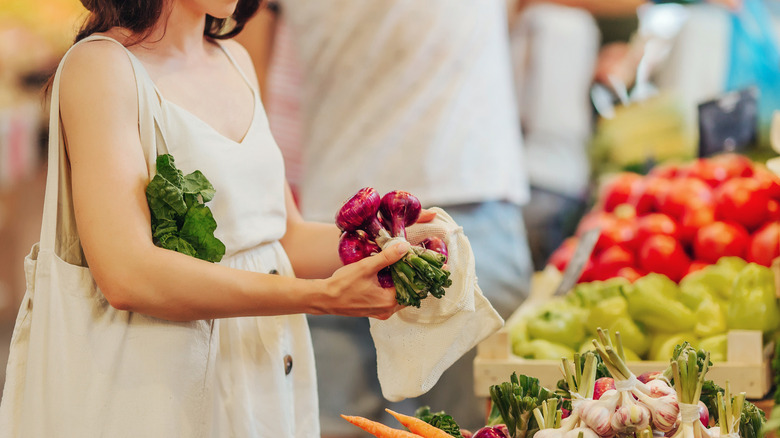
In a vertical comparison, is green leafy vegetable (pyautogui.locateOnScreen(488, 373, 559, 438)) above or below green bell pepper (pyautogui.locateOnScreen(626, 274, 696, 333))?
above

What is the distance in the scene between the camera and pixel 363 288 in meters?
1.24

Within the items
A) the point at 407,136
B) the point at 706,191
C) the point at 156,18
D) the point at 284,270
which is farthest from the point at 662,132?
the point at 156,18

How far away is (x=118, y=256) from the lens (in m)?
1.23

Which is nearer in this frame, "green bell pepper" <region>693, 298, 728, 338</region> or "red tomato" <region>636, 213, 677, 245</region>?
"green bell pepper" <region>693, 298, 728, 338</region>

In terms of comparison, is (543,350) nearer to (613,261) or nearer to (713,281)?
(713,281)

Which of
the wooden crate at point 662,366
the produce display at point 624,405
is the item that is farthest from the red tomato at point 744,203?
the produce display at point 624,405

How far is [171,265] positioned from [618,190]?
1.94 m

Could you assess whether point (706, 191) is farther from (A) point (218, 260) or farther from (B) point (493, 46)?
(A) point (218, 260)

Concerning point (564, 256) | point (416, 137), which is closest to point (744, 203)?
point (564, 256)

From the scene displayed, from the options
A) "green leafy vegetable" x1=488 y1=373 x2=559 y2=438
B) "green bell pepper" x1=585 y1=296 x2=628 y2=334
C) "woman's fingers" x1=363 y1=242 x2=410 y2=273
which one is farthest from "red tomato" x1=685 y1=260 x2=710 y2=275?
"woman's fingers" x1=363 y1=242 x2=410 y2=273

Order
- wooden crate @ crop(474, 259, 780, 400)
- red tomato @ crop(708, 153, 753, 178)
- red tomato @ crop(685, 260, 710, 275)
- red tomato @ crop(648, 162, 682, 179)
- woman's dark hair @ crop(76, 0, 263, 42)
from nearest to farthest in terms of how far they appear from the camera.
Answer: woman's dark hair @ crop(76, 0, 263, 42)
wooden crate @ crop(474, 259, 780, 400)
red tomato @ crop(685, 260, 710, 275)
red tomato @ crop(708, 153, 753, 178)
red tomato @ crop(648, 162, 682, 179)

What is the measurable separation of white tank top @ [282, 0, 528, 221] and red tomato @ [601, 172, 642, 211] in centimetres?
42

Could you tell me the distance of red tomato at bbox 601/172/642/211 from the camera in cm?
282

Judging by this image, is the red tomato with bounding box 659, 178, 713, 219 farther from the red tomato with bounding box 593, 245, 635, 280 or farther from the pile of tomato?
the red tomato with bounding box 593, 245, 635, 280
